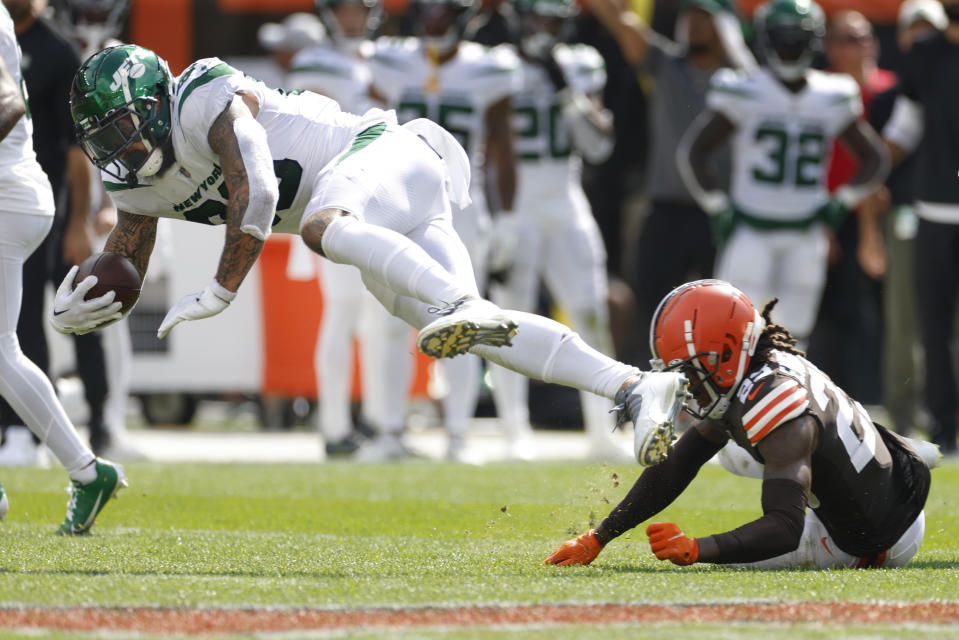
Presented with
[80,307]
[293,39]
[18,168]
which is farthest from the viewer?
[293,39]

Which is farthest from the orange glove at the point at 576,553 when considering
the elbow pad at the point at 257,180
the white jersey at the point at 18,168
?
the white jersey at the point at 18,168

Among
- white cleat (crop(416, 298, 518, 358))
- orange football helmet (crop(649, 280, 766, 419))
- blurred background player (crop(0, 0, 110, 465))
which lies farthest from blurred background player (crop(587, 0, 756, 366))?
white cleat (crop(416, 298, 518, 358))

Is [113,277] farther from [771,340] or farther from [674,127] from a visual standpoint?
[674,127]

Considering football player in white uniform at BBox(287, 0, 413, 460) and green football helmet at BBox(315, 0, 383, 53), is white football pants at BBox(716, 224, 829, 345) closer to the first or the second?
football player in white uniform at BBox(287, 0, 413, 460)

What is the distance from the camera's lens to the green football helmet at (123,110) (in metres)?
4.39

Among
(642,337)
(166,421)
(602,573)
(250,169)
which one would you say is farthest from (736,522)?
(166,421)

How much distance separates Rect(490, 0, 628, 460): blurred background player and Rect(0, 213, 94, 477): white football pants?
12.3ft

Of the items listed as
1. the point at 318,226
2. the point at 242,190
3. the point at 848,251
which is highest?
the point at 242,190

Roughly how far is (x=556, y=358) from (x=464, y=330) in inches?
16.2

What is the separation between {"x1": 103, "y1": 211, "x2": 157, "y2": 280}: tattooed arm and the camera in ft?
15.5

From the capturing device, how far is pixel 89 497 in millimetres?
5012

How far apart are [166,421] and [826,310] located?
4570mm

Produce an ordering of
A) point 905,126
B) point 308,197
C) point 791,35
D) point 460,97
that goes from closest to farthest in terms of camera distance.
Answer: point 308,197 < point 460,97 < point 791,35 < point 905,126

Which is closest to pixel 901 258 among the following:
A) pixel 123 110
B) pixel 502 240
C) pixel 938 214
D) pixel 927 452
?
pixel 938 214
